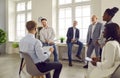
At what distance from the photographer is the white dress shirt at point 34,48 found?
3.03 meters

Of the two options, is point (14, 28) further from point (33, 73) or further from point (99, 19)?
point (33, 73)

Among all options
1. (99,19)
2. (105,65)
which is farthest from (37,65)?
(99,19)

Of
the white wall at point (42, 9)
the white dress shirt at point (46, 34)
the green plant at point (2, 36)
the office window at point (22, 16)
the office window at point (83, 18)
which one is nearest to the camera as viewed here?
the white dress shirt at point (46, 34)

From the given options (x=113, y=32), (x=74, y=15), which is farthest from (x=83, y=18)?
(x=113, y=32)

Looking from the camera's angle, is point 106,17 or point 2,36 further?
point 2,36

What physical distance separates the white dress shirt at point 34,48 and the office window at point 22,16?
22.8 feet

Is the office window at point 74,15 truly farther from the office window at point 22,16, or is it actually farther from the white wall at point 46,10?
the office window at point 22,16

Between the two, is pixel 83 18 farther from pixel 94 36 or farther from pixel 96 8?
pixel 94 36

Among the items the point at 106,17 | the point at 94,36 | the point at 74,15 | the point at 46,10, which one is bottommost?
the point at 94,36

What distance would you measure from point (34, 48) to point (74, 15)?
496 centimetres

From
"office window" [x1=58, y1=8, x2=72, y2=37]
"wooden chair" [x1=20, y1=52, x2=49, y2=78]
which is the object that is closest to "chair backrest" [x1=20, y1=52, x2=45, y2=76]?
"wooden chair" [x1=20, y1=52, x2=49, y2=78]

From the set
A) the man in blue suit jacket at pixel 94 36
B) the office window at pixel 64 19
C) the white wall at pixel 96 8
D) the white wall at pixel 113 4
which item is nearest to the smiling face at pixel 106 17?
the man in blue suit jacket at pixel 94 36

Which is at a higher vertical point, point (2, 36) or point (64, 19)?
point (64, 19)

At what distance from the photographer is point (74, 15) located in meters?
7.80
